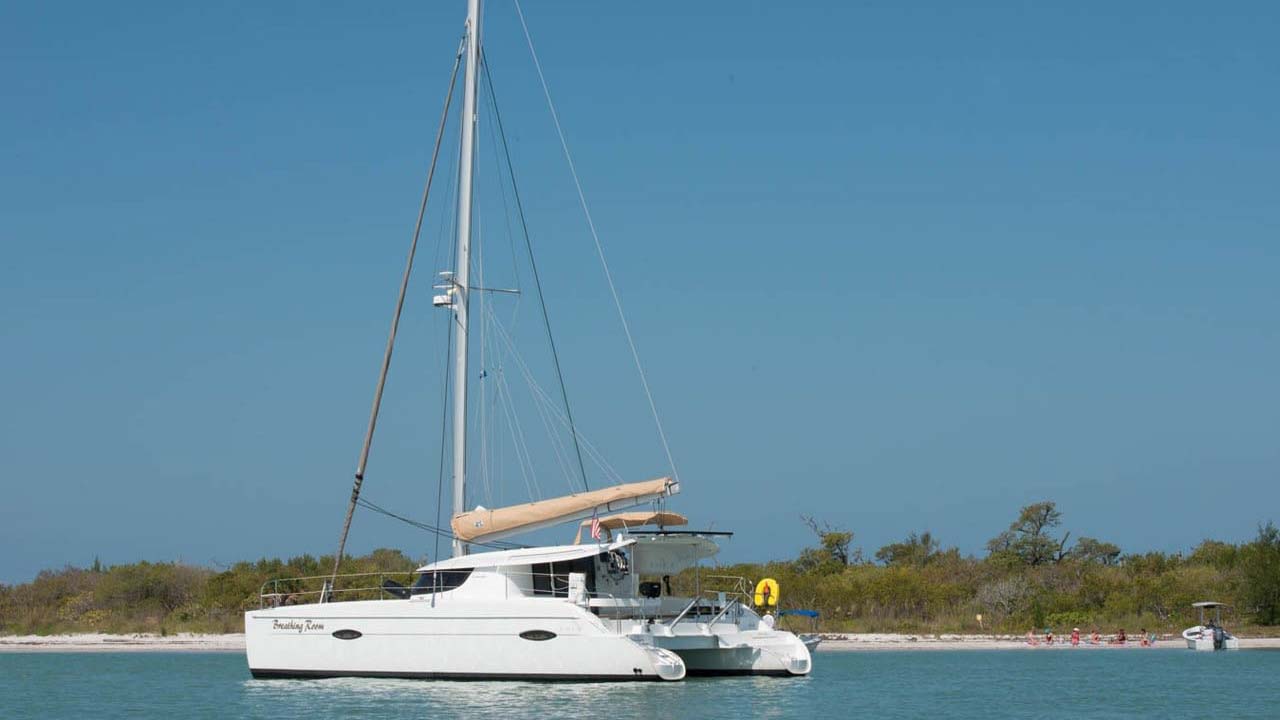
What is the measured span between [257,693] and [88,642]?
22018mm

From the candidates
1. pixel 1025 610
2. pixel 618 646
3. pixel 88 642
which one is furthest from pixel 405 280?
pixel 1025 610

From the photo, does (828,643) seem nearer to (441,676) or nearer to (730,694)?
(730,694)

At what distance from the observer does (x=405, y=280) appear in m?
30.2

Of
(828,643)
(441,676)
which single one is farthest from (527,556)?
(828,643)

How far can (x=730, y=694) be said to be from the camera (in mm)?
25344

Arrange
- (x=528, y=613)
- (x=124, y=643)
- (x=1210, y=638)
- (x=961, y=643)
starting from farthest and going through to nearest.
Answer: (x=124, y=643) < (x=961, y=643) < (x=1210, y=638) < (x=528, y=613)

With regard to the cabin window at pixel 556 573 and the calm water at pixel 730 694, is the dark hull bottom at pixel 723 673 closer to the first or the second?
the calm water at pixel 730 694

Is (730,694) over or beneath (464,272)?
beneath

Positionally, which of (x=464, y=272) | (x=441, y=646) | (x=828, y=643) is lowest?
(x=828, y=643)

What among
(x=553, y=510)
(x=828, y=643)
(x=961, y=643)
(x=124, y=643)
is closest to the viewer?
→ (x=553, y=510)

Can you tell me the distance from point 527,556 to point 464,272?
5763 millimetres

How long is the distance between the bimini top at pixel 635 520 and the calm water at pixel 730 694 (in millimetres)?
3081

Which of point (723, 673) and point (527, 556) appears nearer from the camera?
point (527, 556)

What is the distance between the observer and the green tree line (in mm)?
A: 44844
